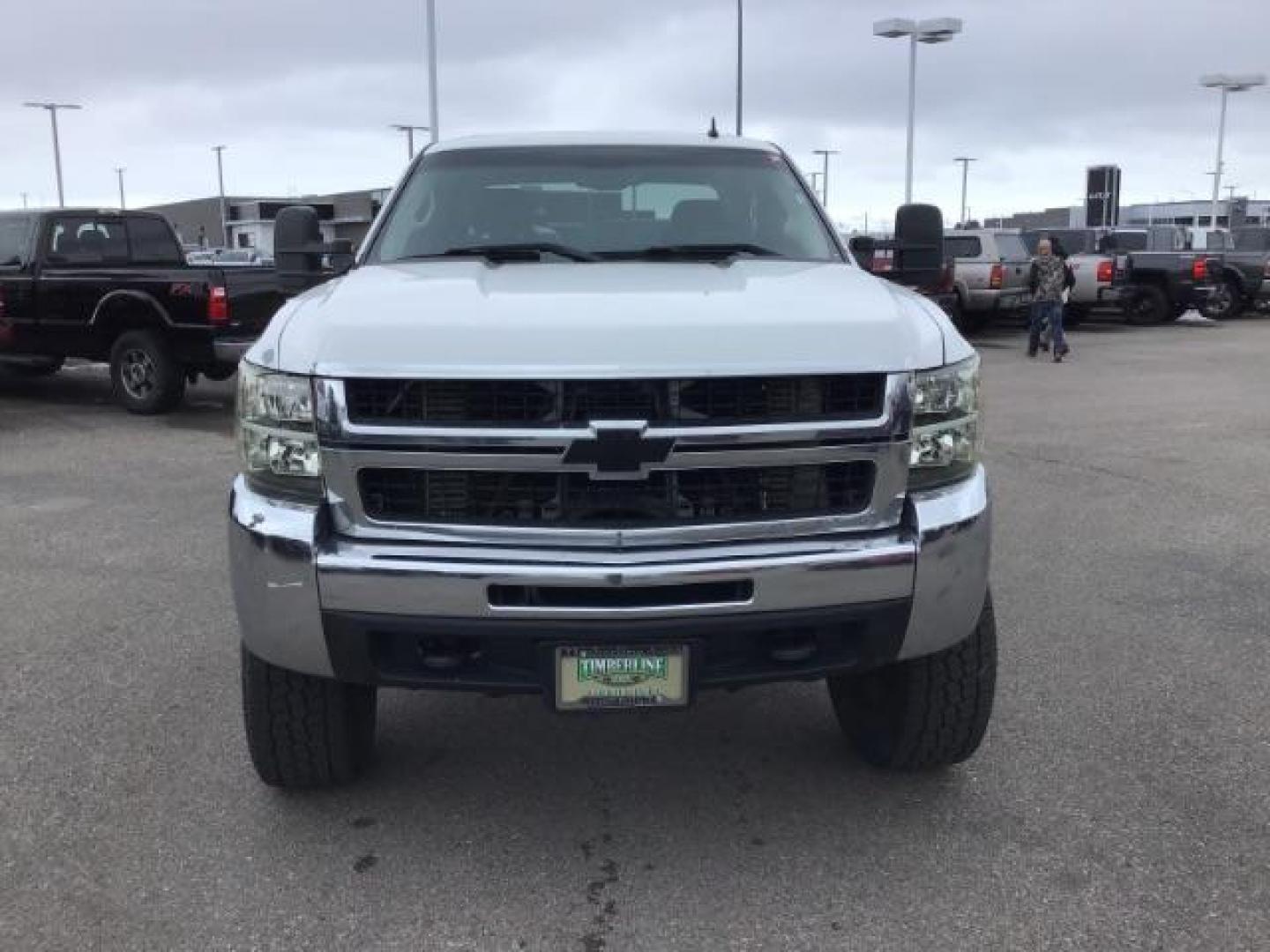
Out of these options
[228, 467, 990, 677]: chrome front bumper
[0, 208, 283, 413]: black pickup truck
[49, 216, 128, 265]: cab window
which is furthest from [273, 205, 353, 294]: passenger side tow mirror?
[49, 216, 128, 265]: cab window

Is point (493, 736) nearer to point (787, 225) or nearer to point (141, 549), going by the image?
point (787, 225)

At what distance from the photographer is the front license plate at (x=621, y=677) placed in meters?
3.01

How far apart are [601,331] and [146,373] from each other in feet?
31.1

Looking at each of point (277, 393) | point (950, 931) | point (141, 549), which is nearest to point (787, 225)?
point (277, 393)

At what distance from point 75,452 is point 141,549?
11.9 feet

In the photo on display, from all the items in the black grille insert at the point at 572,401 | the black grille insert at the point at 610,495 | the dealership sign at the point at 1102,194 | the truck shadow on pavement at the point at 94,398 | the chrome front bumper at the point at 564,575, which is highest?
the dealership sign at the point at 1102,194

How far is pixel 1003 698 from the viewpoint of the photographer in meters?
4.39

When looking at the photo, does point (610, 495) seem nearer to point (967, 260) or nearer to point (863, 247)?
point (863, 247)

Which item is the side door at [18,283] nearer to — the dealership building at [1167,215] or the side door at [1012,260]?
the side door at [1012,260]

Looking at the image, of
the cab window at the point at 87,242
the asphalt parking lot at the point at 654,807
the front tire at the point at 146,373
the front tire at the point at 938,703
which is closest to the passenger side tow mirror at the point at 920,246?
the asphalt parking lot at the point at 654,807

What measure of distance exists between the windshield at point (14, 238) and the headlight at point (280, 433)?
32.9 feet

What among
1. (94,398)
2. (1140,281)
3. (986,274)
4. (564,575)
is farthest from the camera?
(1140,281)

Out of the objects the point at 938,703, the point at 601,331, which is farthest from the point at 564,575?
the point at 938,703

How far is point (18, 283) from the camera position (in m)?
11.7
